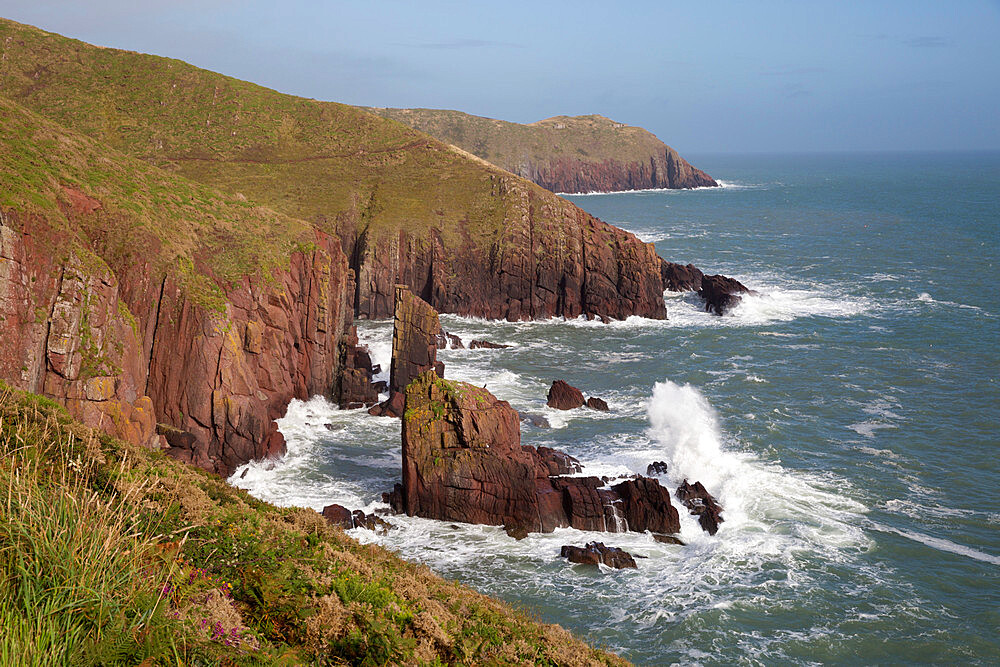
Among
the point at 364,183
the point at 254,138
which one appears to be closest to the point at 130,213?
the point at 364,183

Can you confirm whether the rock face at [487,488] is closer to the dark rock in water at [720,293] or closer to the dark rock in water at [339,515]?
the dark rock in water at [339,515]

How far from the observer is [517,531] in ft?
94.2

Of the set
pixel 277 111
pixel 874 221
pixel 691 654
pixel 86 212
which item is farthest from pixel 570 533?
pixel 874 221

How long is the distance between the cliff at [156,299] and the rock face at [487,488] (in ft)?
30.7

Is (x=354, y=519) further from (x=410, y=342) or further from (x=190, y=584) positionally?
(x=190, y=584)

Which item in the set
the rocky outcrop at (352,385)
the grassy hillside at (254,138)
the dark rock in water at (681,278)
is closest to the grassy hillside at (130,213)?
the rocky outcrop at (352,385)

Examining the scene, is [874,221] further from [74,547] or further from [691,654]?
[74,547]

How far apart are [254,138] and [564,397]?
61.6 meters

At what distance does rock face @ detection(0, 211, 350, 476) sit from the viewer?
27.2 meters

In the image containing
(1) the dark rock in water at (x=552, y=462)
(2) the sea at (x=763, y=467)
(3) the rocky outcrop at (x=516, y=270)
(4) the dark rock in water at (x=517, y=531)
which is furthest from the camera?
(3) the rocky outcrop at (x=516, y=270)

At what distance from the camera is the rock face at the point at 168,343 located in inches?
1070

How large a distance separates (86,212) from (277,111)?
6627 centimetres

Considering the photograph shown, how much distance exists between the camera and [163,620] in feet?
26.3

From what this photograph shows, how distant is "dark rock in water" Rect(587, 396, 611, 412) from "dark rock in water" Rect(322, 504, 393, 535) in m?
17.6
